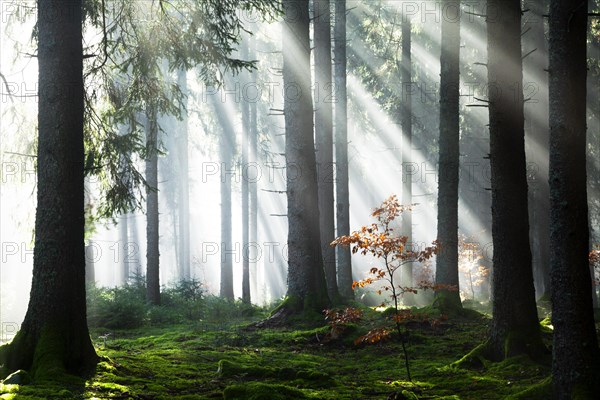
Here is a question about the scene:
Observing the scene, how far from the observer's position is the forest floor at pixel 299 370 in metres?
5.84

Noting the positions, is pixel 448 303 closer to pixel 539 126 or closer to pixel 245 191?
pixel 539 126

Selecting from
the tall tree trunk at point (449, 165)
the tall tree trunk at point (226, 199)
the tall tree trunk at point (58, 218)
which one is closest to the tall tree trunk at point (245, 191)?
the tall tree trunk at point (226, 199)

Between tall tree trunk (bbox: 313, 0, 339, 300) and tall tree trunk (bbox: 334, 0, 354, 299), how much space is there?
3.41 feet

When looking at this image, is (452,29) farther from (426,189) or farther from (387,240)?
(426,189)

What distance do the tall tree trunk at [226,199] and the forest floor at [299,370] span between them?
1461cm

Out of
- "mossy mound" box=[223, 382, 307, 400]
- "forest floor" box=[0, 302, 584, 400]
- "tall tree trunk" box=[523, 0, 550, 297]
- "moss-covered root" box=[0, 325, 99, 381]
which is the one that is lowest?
"forest floor" box=[0, 302, 584, 400]

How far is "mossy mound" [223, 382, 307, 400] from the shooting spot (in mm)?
5574

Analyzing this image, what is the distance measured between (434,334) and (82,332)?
21.3 ft

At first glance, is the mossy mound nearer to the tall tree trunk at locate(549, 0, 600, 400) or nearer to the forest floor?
the forest floor

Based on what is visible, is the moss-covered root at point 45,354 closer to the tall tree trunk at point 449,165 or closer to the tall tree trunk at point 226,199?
the tall tree trunk at point 449,165

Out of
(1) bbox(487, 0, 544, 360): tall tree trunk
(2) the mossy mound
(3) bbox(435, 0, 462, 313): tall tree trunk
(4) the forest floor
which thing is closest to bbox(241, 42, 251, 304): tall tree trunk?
(3) bbox(435, 0, 462, 313): tall tree trunk

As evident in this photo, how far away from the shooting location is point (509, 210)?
296 inches

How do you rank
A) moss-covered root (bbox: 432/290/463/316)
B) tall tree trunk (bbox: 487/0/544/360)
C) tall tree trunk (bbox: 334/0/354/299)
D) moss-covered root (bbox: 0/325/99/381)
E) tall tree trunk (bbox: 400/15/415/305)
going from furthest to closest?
tall tree trunk (bbox: 400/15/415/305) → tall tree trunk (bbox: 334/0/354/299) → moss-covered root (bbox: 432/290/463/316) → tall tree trunk (bbox: 487/0/544/360) → moss-covered root (bbox: 0/325/99/381)

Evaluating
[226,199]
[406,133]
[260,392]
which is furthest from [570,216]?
[226,199]
